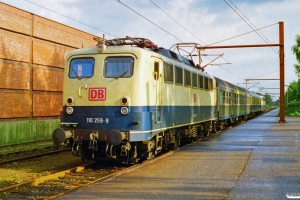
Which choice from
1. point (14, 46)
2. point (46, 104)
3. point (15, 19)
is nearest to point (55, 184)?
point (14, 46)

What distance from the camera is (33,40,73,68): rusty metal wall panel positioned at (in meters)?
17.6

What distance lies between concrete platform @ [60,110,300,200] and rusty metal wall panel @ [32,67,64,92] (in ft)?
25.5

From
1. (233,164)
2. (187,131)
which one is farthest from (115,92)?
(187,131)

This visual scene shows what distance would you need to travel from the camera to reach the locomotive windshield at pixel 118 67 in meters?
10.7

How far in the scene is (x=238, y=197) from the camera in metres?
7.00

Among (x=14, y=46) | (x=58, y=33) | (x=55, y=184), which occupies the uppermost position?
(x=58, y=33)

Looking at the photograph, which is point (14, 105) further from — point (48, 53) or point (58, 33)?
point (58, 33)

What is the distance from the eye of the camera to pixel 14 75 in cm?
1634

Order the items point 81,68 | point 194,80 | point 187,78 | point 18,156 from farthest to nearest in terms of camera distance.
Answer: point 194,80
point 187,78
point 18,156
point 81,68

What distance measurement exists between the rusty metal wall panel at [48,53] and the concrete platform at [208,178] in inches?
320

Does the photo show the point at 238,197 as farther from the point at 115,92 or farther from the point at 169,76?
the point at 169,76

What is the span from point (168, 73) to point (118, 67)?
7.18 feet

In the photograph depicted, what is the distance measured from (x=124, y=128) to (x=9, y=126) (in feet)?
24.1

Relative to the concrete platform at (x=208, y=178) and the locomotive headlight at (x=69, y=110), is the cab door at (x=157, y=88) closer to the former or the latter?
the concrete platform at (x=208, y=178)
